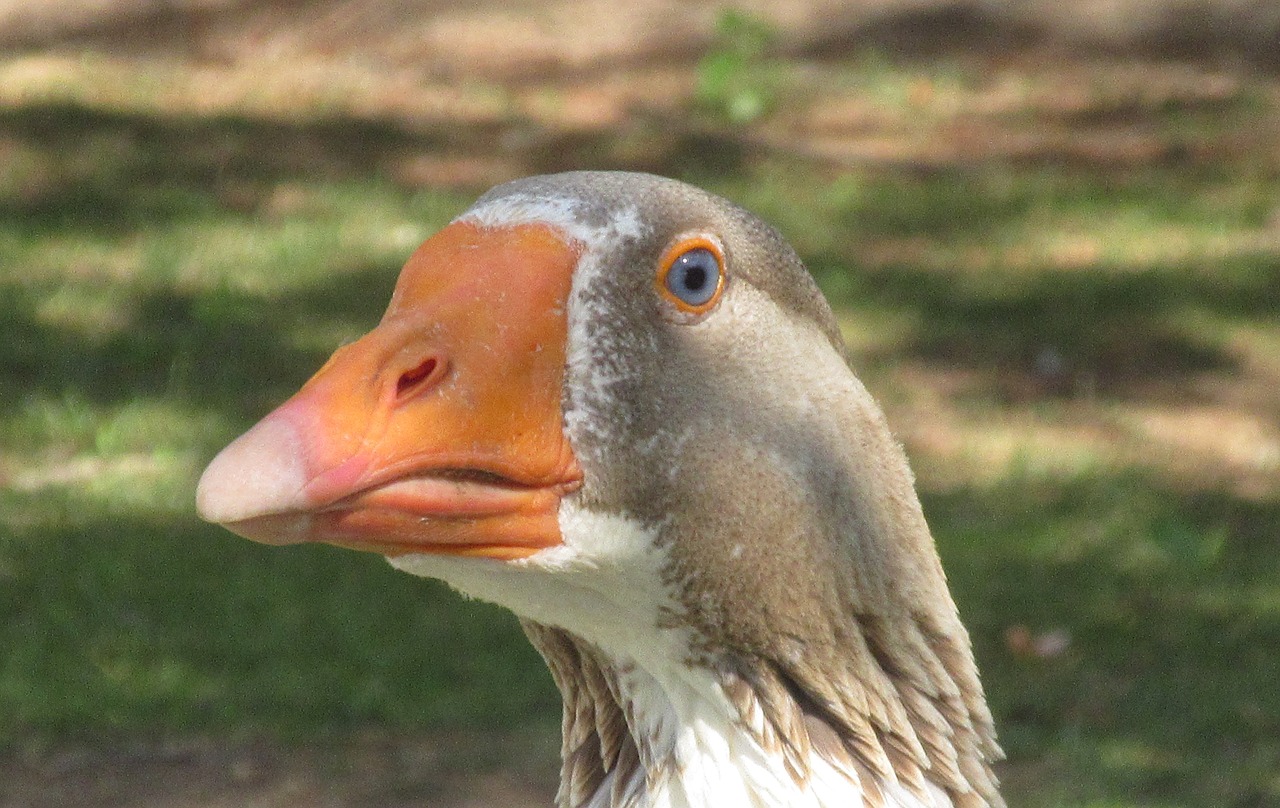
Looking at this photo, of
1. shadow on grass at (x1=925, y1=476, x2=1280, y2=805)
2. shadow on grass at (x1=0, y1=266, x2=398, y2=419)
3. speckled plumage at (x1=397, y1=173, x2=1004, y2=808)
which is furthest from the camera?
shadow on grass at (x1=0, y1=266, x2=398, y2=419)

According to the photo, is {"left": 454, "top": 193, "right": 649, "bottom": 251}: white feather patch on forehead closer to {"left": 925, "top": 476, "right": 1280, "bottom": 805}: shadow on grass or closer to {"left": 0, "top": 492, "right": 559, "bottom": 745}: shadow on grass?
{"left": 925, "top": 476, "right": 1280, "bottom": 805}: shadow on grass

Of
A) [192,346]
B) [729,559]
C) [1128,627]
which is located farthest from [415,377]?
[192,346]

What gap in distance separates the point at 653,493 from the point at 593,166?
648cm

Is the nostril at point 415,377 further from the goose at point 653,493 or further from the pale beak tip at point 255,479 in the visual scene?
the pale beak tip at point 255,479

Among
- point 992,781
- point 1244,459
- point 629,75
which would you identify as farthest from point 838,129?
point 992,781

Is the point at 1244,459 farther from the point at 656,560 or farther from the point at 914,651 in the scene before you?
the point at 656,560

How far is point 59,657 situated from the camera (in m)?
5.38

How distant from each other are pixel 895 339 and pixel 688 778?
5.15 meters

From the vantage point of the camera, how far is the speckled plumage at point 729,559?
7.39ft

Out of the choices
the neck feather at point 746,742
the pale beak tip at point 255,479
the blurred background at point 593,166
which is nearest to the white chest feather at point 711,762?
the neck feather at point 746,742

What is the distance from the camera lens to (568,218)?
228 centimetres

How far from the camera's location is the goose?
210cm

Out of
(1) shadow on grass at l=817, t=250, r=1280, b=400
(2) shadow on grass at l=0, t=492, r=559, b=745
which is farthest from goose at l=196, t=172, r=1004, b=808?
(1) shadow on grass at l=817, t=250, r=1280, b=400

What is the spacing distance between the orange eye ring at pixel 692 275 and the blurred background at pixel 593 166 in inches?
107
